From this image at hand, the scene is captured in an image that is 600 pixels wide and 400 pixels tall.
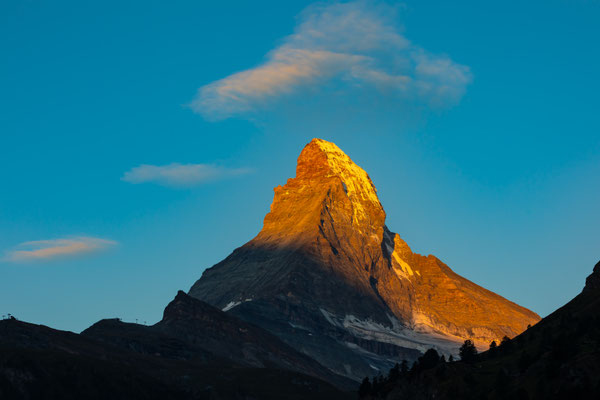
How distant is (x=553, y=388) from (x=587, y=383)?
341 inches

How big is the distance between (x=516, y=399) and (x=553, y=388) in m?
8.21

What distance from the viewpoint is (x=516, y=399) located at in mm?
199875

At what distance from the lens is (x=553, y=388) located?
196 meters

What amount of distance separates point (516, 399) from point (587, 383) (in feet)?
54.3

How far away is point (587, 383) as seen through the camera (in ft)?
620
